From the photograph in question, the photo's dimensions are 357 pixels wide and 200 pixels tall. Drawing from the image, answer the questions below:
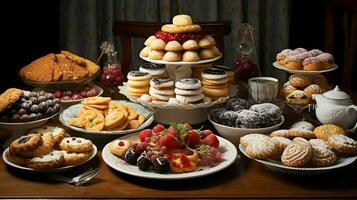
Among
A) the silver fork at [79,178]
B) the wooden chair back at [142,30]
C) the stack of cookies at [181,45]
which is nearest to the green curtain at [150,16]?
the wooden chair back at [142,30]

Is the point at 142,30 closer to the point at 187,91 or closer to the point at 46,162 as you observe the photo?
the point at 187,91

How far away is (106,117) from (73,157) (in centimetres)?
28

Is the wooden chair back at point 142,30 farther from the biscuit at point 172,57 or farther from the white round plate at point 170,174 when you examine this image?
the white round plate at point 170,174

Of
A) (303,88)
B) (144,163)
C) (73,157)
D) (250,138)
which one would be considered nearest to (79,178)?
(73,157)

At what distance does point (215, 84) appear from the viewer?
168cm

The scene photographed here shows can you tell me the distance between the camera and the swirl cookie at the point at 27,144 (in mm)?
1271

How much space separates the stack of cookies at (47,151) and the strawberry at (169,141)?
8.0 inches

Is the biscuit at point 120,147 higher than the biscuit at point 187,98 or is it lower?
lower

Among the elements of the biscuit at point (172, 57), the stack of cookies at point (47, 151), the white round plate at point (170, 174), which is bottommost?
the white round plate at point (170, 174)

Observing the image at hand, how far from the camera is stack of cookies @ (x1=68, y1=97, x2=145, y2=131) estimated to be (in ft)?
4.97

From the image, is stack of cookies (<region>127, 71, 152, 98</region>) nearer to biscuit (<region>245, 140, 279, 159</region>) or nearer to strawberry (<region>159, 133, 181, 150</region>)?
strawberry (<region>159, 133, 181, 150</region>)

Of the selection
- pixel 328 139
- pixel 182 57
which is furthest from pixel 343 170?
pixel 182 57

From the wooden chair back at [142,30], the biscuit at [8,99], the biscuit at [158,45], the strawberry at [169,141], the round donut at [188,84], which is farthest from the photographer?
the wooden chair back at [142,30]

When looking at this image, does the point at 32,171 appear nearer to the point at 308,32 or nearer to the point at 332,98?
the point at 332,98
